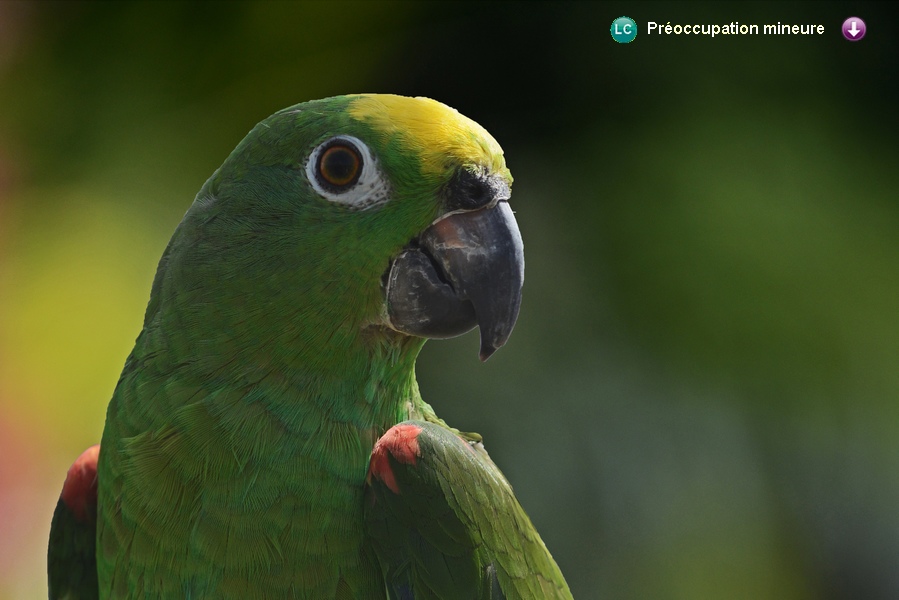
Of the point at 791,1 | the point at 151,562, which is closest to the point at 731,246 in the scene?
the point at 791,1

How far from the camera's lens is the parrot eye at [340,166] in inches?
60.6

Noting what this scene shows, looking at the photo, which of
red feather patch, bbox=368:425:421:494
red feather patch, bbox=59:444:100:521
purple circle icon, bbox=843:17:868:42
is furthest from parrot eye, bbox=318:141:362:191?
purple circle icon, bbox=843:17:868:42

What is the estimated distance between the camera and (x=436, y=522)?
5.19ft

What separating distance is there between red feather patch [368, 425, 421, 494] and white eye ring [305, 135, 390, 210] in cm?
47

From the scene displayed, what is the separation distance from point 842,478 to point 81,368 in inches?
152

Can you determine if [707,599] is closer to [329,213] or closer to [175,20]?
[329,213]

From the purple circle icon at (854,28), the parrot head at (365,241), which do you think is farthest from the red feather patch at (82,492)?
the purple circle icon at (854,28)

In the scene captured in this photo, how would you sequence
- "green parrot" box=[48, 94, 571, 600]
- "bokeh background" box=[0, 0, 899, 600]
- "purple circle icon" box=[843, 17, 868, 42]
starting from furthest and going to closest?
"purple circle icon" box=[843, 17, 868, 42], "bokeh background" box=[0, 0, 899, 600], "green parrot" box=[48, 94, 571, 600]

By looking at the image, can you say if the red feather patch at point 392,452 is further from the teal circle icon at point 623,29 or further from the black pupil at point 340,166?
the teal circle icon at point 623,29

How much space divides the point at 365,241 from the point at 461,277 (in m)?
0.20

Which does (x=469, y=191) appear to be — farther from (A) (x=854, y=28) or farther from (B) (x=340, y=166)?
(A) (x=854, y=28)

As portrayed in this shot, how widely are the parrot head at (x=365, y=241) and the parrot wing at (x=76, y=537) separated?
0.60 m

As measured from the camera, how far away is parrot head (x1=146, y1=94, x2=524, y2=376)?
1.53 m

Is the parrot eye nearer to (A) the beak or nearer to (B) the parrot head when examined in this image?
(B) the parrot head
